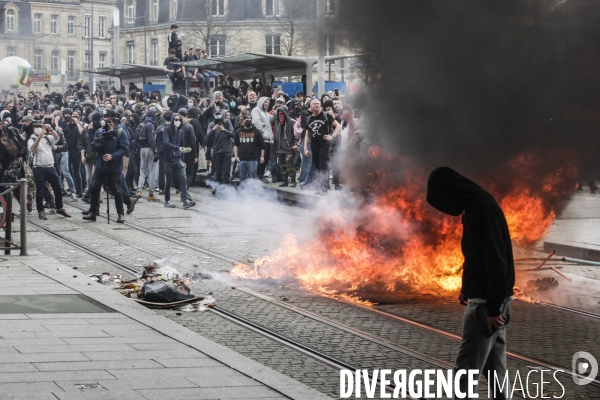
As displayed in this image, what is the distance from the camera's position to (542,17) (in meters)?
10.9

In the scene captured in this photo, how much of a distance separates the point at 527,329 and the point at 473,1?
4010mm

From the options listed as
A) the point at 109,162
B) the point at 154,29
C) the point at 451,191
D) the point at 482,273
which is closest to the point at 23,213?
the point at 109,162

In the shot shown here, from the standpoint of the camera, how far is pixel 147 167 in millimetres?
21562

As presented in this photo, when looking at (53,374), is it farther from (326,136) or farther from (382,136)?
(326,136)

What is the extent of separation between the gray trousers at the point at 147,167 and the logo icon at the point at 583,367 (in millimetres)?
14415

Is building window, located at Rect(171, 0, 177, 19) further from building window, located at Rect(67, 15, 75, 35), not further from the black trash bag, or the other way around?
building window, located at Rect(67, 15, 75, 35)

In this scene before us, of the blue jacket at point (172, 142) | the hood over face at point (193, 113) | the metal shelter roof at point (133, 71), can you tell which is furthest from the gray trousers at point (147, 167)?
the metal shelter roof at point (133, 71)

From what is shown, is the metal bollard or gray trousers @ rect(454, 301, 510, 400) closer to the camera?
gray trousers @ rect(454, 301, 510, 400)

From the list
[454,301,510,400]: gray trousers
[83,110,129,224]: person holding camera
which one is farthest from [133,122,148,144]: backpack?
[454,301,510,400]: gray trousers

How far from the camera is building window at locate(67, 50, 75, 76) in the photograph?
94.7 m

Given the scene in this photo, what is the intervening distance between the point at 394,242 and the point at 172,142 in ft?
30.9

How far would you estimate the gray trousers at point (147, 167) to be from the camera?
69.4 ft

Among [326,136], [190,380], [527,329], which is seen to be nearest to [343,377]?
[190,380]

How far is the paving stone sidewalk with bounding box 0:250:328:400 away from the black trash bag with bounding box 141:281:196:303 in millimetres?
255
